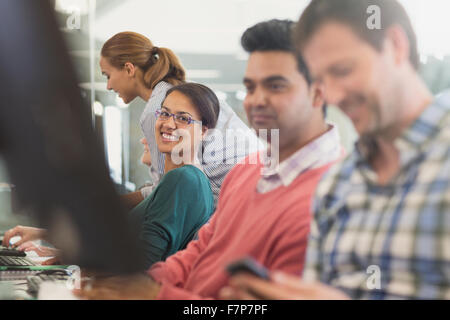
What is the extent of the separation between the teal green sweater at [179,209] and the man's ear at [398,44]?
0.65m

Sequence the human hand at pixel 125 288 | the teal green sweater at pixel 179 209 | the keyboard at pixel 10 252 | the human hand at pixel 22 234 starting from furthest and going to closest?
the keyboard at pixel 10 252
the human hand at pixel 22 234
the teal green sweater at pixel 179 209
the human hand at pixel 125 288

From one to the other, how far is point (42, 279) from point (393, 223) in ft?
3.51

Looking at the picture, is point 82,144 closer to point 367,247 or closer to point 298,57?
point 298,57

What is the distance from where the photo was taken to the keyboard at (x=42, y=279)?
163 centimetres

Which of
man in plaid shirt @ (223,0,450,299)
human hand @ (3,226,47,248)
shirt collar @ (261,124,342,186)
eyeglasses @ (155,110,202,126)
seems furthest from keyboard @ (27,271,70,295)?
shirt collar @ (261,124,342,186)

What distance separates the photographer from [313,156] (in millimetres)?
1259

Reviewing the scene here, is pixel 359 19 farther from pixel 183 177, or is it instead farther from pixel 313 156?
pixel 183 177

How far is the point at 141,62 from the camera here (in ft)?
5.47

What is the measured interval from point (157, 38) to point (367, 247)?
0.86m

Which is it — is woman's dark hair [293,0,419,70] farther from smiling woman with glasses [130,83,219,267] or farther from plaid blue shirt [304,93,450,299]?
smiling woman with glasses [130,83,219,267]

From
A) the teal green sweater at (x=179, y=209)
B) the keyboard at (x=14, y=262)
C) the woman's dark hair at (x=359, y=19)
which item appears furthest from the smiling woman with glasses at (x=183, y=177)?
the keyboard at (x=14, y=262)

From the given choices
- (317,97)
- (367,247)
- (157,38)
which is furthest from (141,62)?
(367,247)

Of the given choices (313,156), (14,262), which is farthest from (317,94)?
(14,262)

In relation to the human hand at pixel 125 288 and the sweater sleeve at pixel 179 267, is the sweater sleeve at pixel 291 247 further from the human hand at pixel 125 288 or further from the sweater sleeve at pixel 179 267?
the human hand at pixel 125 288
